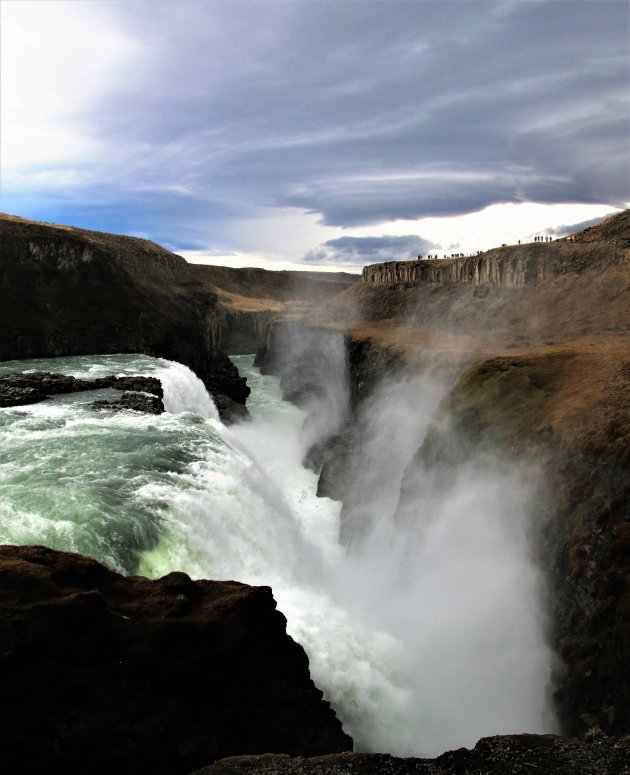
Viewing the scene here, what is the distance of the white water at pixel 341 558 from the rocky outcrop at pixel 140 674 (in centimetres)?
271

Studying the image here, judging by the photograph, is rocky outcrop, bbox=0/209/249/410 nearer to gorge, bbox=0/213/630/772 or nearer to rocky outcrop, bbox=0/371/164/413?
gorge, bbox=0/213/630/772

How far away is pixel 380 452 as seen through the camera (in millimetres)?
26969

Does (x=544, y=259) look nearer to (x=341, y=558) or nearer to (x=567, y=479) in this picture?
(x=341, y=558)

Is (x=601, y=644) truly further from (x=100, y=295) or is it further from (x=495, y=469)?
(x=100, y=295)

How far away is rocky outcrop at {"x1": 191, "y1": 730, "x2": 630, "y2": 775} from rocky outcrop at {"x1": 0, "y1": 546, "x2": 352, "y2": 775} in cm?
95

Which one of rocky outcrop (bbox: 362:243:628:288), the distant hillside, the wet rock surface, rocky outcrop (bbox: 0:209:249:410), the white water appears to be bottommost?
the white water

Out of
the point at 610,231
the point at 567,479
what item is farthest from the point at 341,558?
the point at 610,231

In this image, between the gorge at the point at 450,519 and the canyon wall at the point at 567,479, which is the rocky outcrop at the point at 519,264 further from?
the canyon wall at the point at 567,479

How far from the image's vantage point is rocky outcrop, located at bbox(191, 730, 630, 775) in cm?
598

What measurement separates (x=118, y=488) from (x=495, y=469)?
1075cm

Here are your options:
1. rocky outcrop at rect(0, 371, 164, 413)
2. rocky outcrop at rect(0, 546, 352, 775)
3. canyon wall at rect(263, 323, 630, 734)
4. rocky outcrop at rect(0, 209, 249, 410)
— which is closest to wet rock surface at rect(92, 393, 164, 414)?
rocky outcrop at rect(0, 371, 164, 413)

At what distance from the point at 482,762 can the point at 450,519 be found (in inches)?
453

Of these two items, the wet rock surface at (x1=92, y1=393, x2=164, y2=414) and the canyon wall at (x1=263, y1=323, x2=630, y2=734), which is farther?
the wet rock surface at (x1=92, y1=393, x2=164, y2=414)

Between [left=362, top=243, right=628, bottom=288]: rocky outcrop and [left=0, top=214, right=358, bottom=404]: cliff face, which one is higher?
[left=362, top=243, right=628, bottom=288]: rocky outcrop
